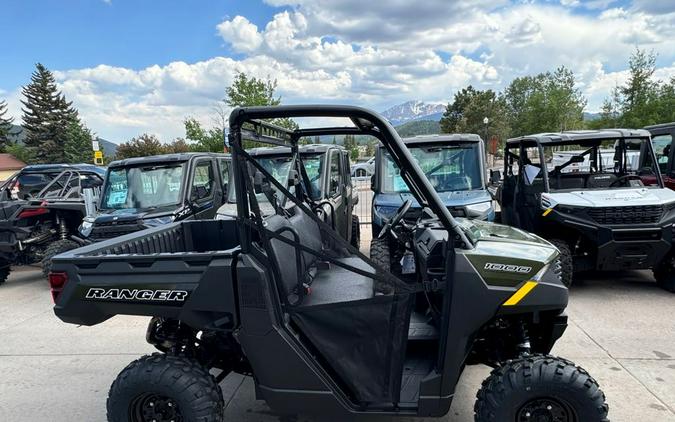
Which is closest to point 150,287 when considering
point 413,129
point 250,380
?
point 250,380

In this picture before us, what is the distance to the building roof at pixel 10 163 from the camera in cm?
4679

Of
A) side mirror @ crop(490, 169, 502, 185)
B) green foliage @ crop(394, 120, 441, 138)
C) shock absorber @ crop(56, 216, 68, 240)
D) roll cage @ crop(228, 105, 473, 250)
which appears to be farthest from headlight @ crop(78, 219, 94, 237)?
side mirror @ crop(490, 169, 502, 185)

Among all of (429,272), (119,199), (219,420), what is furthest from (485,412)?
(119,199)

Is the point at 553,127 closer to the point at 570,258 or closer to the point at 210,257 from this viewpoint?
the point at 570,258

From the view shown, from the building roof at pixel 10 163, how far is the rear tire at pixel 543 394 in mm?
55526

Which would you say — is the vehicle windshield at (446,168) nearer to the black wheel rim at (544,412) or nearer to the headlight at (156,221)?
the headlight at (156,221)

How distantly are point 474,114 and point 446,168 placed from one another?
5013 cm

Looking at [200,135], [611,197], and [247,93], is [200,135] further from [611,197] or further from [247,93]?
[611,197]

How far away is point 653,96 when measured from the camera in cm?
2709

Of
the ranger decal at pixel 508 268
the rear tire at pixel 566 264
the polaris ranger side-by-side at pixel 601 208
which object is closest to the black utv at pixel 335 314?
the ranger decal at pixel 508 268

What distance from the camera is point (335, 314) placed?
8.11 ft

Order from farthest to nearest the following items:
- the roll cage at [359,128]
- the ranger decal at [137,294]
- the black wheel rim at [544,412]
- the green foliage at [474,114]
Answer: the green foliage at [474,114], the ranger decal at [137,294], the black wheel rim at [544,412], the roll cage at [359,128]

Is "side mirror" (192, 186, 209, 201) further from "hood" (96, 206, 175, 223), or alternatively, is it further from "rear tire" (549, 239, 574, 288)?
"rear tire" (549, 239, 574, 288)

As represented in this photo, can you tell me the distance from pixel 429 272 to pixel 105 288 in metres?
1.95
